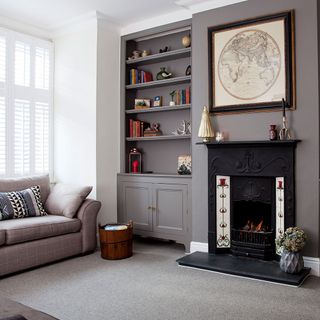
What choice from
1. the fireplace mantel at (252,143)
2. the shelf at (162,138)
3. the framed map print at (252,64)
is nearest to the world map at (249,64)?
the framed map print at (252,64)

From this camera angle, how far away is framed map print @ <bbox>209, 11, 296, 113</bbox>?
379 centimetres

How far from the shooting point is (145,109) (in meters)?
5.03

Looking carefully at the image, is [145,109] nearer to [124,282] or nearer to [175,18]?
[175,18]

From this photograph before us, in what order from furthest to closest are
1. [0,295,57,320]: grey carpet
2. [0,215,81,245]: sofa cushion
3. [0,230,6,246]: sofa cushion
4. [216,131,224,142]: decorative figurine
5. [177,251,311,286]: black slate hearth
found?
[216,131,224,142]: decorative figurine < [0,215,81,245]: sofa cushion < [0,230,6,246]: sofa cushion < [177,251,311,286]: black slate hearth < [0,295,57,320]: grey carpet

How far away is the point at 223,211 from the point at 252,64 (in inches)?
62.9

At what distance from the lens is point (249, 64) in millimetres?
4023

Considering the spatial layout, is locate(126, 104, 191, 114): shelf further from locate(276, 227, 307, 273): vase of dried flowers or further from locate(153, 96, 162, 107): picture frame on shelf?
locate(276, 227, 307, 273): vase of dried flowers

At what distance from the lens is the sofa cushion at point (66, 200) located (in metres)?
4.31

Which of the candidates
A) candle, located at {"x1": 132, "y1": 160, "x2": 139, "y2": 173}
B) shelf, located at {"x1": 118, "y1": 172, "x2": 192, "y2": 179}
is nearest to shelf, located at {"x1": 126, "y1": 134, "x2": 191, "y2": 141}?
candle, located at {"x1": 132, "y1": 160, "x2": 139, "y2": 173}

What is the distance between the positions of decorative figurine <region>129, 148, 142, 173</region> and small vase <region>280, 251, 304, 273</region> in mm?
2378

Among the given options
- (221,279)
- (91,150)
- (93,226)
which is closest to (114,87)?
(91,150)

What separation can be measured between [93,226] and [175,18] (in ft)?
8.88

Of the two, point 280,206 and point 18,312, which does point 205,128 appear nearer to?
point 280,206

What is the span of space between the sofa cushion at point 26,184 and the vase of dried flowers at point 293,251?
2845mm
